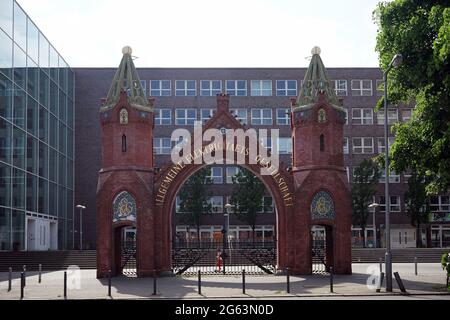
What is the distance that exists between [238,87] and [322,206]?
1602 inches

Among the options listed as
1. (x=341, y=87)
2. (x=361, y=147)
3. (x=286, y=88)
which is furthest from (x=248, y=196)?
(x=341, y=87)

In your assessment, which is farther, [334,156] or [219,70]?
[219,70]

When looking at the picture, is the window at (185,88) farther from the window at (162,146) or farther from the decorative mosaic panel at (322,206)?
the decorative mosaic panel at (322,206)

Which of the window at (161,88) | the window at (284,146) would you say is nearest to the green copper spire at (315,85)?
the window at (284,146)

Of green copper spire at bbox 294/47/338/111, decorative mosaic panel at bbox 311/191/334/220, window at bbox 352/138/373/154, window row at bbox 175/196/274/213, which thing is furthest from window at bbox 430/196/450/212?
decorative mosaic panel at bbox 311/191/334/220

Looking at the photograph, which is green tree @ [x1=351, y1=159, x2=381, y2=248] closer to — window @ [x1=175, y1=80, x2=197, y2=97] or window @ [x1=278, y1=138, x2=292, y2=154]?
window @ [x1=278, y1=138, x2=292, y2=154]

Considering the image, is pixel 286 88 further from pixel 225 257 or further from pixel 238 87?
pixel 225 257

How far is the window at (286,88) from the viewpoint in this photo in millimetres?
71562

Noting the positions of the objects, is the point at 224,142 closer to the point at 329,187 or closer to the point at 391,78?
the point at 329,187

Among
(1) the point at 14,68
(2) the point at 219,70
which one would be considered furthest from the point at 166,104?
(1) the point at 14,68

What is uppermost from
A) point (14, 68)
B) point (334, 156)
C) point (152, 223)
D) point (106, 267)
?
point (14, 68)
